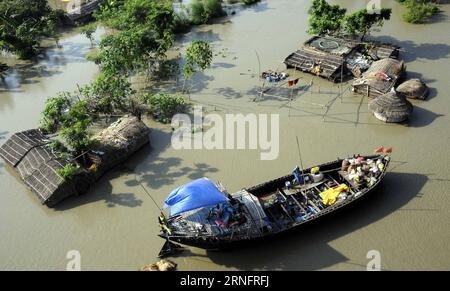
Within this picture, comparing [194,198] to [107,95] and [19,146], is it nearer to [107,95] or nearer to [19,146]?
[19,146]

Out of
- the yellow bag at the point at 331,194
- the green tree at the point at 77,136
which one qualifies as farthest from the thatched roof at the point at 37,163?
the yellow bag at the point at 331,194

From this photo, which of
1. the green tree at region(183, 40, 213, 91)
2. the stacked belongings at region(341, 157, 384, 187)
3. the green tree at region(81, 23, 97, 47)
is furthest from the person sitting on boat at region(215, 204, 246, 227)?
the green tree at region(81, 23, 97, 47)

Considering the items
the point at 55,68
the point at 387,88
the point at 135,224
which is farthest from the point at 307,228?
the point at 55,68

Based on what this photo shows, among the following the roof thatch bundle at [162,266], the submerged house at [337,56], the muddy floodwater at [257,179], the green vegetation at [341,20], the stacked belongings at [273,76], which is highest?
the green vegetation at [341,20]

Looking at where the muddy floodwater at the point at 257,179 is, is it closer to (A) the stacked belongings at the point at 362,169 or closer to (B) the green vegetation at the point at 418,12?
(A) the stacked belongings at the point at 362,169

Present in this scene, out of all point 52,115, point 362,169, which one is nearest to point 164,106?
point 52,115
